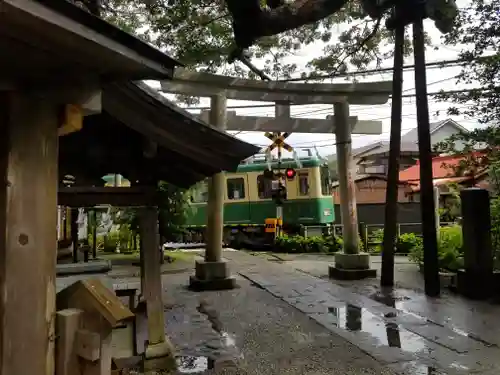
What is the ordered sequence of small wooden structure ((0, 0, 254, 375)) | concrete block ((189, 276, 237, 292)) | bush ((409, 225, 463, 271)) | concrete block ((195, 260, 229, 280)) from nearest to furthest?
small wooden structure ((0, 0, 254, 375))
concrete block ((189, 276, 237, 292))
concrete block ((195, 260, 229, 280))
bush ((409, 225, 463, 271))

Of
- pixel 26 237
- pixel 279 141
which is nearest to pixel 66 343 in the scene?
pixel 26 237

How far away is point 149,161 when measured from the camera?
4.67m

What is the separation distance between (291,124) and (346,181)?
6.43 feet

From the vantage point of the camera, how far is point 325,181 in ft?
62.7

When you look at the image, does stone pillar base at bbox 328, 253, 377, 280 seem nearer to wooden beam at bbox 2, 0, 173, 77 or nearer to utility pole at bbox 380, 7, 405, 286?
utility pole at bbox 380, 7, 405, 286

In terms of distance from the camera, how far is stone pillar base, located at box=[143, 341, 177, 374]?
181 inches

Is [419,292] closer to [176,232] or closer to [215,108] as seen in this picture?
[215,108]

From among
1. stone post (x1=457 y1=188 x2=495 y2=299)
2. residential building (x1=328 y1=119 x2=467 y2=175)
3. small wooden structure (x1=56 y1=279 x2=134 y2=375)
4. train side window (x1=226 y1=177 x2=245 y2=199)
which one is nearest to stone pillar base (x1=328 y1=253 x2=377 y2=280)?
stone post (x1=457 y1=188 x2=495 y2=299)

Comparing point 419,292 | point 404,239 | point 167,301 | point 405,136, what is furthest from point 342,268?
point 405,136

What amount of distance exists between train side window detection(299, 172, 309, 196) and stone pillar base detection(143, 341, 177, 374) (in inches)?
570

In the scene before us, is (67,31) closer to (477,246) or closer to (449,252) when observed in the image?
(477,246)

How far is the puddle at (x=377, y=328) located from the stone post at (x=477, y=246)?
243 cm

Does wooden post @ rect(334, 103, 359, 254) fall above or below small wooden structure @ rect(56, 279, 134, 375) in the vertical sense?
above

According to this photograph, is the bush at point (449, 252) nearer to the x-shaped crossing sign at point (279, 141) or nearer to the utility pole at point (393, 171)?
the utility pole at point (393, 171)
